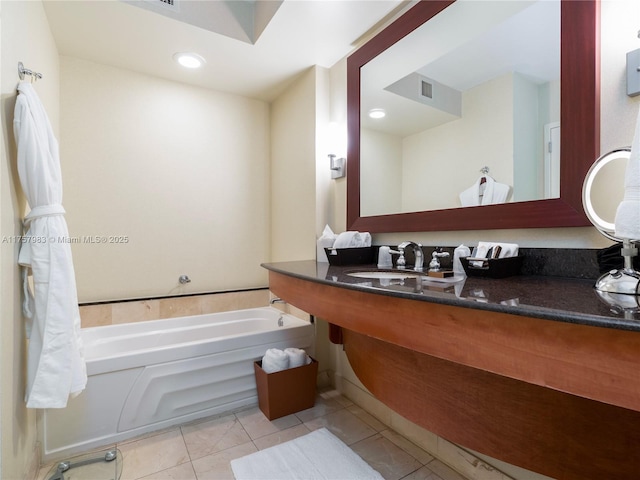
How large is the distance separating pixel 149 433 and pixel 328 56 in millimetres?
2509

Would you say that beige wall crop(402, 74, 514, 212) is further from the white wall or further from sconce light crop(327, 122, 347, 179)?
the white wall

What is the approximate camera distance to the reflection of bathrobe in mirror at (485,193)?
125 centimetres

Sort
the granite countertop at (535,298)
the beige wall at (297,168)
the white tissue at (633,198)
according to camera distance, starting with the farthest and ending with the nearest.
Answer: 1. the beige wall at (297,168)
2. the white tissue at (633,198)
3. the granite countertop at (535,298)

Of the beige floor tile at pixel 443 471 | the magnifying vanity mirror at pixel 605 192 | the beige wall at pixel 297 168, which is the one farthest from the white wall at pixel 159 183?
the magnifying vanity mirror at pixel 605 192

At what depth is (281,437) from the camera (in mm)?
1688

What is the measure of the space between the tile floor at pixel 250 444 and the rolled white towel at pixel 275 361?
0.92 ft

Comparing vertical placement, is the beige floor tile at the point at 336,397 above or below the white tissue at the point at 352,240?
below

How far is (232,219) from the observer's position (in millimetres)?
2725

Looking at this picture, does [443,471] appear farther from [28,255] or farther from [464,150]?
[28,255]

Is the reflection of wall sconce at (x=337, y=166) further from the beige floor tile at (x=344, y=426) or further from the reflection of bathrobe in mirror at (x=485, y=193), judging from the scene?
the beige floor tile at (x=344, y=426)

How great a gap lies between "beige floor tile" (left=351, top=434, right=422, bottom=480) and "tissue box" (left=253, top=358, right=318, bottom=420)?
43cm

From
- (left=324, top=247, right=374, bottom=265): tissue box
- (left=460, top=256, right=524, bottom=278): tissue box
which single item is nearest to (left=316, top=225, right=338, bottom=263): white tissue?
(left=324, top=247, right=374, bottom=265): tissue box

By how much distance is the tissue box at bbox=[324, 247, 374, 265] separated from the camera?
1695mm

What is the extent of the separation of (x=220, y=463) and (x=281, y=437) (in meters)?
0.33
